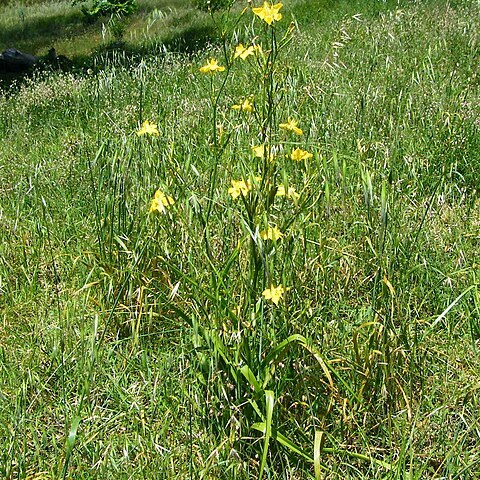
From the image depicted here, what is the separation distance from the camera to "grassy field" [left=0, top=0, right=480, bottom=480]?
1.95 meters

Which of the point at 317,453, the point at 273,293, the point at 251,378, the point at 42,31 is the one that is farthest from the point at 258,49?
the point at 42,31

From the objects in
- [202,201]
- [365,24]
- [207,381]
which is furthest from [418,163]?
[365,24]

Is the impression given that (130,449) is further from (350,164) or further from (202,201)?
(350,164)

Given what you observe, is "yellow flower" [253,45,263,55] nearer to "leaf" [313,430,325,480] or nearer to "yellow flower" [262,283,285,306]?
"yellow flower" [262,283,285,306]

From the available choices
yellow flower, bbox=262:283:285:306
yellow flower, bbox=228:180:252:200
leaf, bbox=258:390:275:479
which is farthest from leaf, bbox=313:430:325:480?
yellow flower, bbox=228:180:252:200

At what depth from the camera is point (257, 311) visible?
212cm

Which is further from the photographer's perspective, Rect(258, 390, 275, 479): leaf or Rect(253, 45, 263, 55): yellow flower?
Rect(253, 45, 263, 55): yellow flower

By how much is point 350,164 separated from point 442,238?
64 cm

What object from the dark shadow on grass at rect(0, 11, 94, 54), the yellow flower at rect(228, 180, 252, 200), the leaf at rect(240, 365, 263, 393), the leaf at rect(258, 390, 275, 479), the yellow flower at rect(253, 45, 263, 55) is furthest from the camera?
the dark shadow on grass at rect(0, 11, 94, 54)

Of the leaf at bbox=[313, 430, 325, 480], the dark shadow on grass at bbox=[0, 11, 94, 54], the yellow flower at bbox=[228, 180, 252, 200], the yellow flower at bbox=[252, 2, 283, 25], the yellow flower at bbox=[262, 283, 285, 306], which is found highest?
the yellow flower at bbox=[252, 2, 283, 25]

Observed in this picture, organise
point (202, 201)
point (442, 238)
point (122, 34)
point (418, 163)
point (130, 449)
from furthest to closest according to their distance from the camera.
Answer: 1. point (122, 34)
2. point (418, 163)
3. point (202, 201)
4. point (442, 238)
5. point (130, 449)

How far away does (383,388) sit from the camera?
2035 millimetres

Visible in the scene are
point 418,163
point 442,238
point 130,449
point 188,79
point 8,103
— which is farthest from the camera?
point 8,103

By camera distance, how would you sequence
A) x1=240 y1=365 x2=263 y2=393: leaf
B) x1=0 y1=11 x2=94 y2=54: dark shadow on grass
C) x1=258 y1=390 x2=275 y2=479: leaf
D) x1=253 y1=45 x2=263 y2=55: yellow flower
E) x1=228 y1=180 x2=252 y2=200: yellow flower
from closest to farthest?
x1=258 y1=390 x2=275 y2=479: leaf → x1=240 y1=365 x2=263 y2=393: leaf → x1=228 y1=180 x2=252 y2=200: yellow flower → x1=253 y1=45 x2=263 y2=55: yellow flower → x1=0 y1=11 x2=94 y2=54: dark shadow on grass
